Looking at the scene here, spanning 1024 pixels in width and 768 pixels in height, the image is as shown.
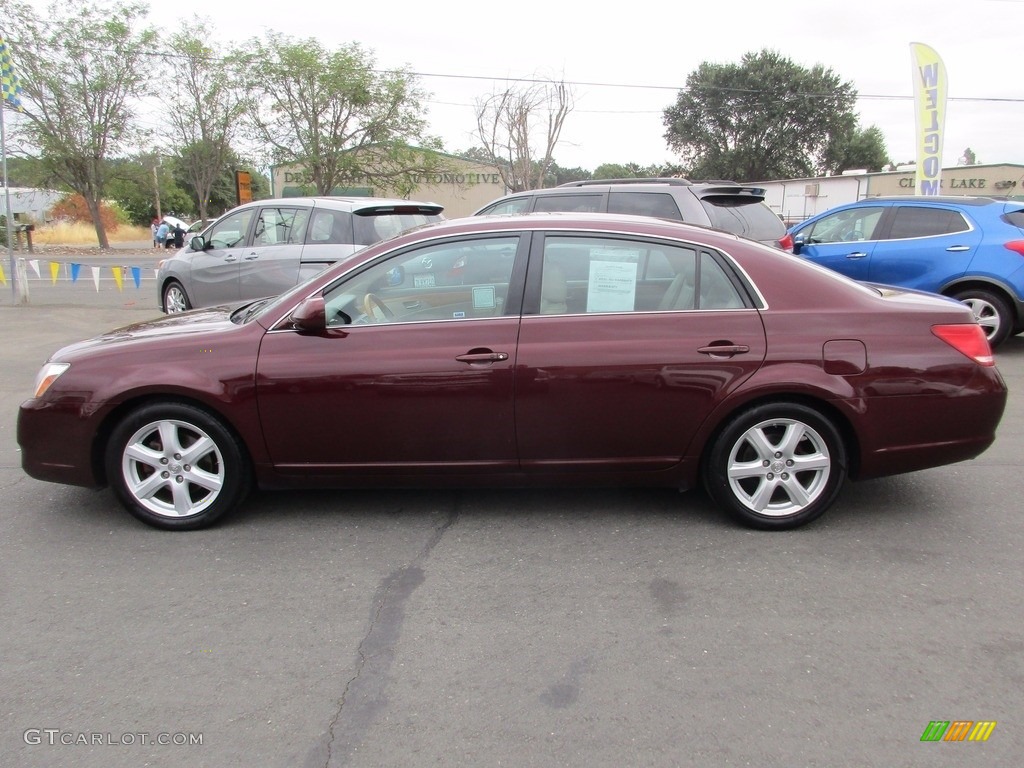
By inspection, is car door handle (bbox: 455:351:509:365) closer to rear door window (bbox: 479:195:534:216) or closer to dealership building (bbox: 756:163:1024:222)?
rear door window (bbox: 479:195:534:216)

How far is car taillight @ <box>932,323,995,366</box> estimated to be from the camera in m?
3.97

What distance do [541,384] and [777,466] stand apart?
1244 millimetres

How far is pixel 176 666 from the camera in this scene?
2.93 m

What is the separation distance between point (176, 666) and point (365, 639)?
0.68 metres

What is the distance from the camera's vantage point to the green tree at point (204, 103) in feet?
116

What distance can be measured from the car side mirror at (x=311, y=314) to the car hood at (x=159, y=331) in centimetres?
41

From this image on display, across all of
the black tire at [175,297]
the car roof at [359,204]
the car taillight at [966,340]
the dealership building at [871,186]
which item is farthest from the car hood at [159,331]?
the dealership building at [871,186]

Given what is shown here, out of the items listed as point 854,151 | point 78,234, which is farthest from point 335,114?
point 854,151

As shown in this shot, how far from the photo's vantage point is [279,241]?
947 cm

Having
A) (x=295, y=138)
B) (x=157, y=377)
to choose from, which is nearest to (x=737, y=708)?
(x=157, y=377)

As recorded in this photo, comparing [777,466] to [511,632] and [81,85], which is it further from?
[81,85]

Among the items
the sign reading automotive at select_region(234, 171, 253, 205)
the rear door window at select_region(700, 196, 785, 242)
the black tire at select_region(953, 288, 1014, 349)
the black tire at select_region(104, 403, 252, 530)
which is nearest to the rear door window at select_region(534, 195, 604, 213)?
the rear door window at select_region(700, 196, 785, 242)

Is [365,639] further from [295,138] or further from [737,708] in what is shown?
[295,138]

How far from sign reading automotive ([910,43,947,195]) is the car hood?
15.9m
